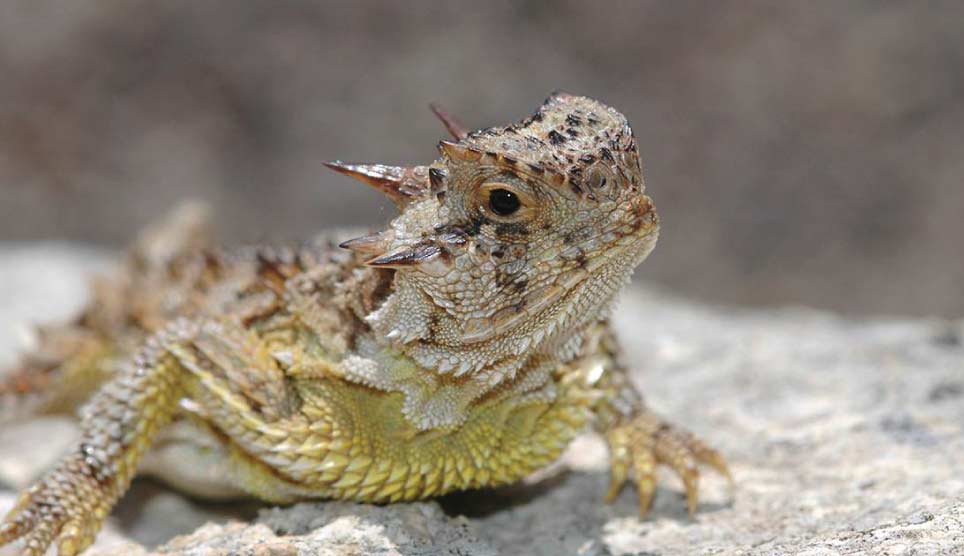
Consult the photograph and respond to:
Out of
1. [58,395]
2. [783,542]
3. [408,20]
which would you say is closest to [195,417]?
[58,395]

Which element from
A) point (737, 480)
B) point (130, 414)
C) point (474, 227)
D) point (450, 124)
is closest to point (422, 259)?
point (474, 227)

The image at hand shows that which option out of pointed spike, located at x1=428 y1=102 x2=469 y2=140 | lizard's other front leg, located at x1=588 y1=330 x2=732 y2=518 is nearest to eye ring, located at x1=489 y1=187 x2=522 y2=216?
pointed spike, located at x1=428 y1=102 x2=469 y2=140

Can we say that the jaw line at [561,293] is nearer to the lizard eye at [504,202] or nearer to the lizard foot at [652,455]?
the lizard eye at [504,202]

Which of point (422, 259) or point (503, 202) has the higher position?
point (503, 202)

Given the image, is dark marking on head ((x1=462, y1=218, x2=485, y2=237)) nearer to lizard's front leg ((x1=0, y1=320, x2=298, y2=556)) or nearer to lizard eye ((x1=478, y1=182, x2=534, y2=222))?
lizard eye ((x1=478, y1=182, x2=534, y2=222))

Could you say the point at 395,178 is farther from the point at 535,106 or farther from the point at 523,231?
the point at 535,106

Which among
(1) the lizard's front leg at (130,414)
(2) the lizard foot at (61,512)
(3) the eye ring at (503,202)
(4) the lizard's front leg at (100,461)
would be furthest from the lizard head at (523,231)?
(2) the lizard foot at (61,512)
